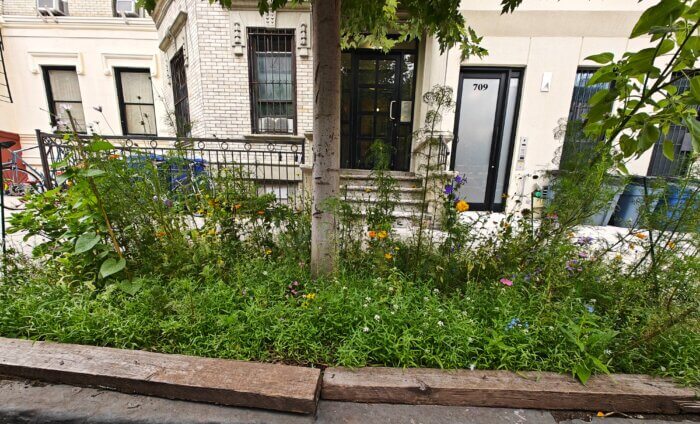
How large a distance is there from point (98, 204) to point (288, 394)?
1.80 metres

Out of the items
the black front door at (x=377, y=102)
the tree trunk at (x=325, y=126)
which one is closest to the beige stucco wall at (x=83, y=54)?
the black front door at (x=377, y=102)

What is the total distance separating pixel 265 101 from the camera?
601 centimetres

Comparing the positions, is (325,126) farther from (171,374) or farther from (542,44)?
(542,44)

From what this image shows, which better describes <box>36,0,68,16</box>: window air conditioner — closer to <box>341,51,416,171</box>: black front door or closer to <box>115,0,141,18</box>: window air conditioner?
<box>115,0,141,18</box>: window air conditioner

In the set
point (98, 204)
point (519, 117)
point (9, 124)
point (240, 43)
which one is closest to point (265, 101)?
point (240, 43)

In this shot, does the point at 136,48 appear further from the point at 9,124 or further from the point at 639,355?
the point at 639,355

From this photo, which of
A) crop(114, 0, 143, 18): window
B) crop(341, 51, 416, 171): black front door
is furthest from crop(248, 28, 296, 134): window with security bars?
crop(114, 0, 143, 18): window

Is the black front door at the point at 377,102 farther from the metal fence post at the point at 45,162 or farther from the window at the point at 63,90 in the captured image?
the window at the point at 63,90

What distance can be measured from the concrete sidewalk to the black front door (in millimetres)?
4811

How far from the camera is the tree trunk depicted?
1.84m

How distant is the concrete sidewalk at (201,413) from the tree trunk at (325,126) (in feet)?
3.24

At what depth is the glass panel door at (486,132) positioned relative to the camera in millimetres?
5441

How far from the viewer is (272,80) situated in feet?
19.4

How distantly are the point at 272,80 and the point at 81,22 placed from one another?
7371 millimetres
